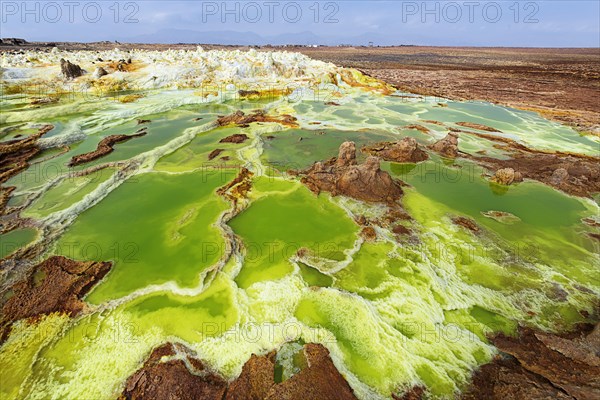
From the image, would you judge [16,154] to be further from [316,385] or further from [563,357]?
[563,357]

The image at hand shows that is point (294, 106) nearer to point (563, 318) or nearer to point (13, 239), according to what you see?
point (13, 239)

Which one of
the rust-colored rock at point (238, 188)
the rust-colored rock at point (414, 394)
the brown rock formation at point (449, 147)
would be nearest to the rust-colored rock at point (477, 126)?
the brown rock formation at point (449, 147)

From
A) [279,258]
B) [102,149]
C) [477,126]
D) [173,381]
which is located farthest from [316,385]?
[477,126]

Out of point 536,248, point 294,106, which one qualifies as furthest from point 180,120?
point 536,248

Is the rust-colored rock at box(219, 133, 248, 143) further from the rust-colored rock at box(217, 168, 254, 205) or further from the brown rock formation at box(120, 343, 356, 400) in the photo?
the brown rock formation at box(120, 343, 356, 400)

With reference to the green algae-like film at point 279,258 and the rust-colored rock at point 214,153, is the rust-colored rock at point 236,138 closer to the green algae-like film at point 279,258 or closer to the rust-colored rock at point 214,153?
the green algae-like film at point 279,258

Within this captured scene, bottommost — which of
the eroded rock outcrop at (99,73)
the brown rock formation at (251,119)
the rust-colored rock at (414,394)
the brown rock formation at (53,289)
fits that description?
the rust-colored rock at (414,394)
